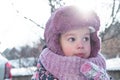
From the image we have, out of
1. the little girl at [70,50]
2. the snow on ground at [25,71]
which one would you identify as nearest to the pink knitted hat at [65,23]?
the little girl at [70,50]

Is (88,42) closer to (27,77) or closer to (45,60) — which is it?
(45,60)

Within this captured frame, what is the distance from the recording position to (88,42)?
2.74m

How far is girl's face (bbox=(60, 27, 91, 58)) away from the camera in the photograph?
2670 mm

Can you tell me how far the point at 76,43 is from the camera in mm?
2680

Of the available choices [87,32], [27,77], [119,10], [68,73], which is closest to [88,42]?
[87,32]

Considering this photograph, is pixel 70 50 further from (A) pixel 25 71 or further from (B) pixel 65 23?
(A) pixel 25 71

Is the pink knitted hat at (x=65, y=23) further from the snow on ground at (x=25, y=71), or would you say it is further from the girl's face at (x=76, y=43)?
the snow on ground at (x=25, y=71)

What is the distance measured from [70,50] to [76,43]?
0.06m

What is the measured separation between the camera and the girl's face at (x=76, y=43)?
8.76 feet

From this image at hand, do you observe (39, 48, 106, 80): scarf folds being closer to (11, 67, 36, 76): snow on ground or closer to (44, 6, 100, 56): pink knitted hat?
(44, 6, 100, 56): pink knitted hat

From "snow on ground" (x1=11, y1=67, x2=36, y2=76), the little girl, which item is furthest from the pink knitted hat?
"snow on ground" (x1=11, y1=67, x2=36, y2=76)

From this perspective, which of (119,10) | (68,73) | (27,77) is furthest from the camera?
(27,77)

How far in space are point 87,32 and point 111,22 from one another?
4.18 metres

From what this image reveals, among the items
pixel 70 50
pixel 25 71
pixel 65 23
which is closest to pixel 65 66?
pixel 70 50
